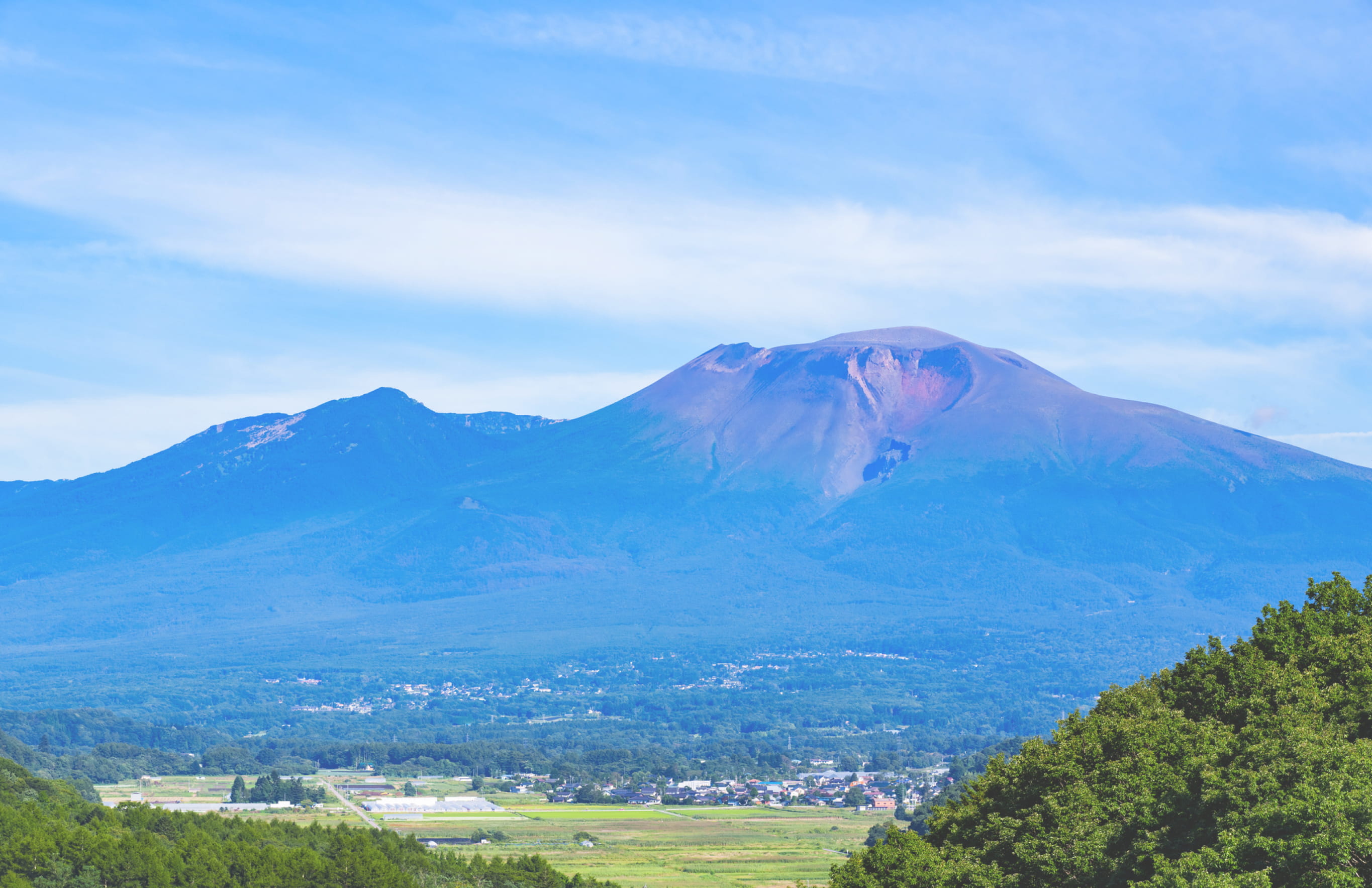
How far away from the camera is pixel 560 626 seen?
177m

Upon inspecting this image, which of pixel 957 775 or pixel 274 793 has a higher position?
pixel 274 793

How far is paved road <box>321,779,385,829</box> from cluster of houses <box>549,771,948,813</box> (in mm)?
11671

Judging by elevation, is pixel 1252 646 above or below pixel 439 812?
above

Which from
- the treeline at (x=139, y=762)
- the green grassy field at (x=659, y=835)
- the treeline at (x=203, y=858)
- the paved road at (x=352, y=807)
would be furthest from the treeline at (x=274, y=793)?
the treeline at (x=203, y=858)

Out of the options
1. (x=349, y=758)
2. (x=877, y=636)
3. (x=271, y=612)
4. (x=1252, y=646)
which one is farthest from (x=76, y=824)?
(x=271, y=612)

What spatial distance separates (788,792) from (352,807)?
25283 millimetres

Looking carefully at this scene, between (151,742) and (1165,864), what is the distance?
104847 mm

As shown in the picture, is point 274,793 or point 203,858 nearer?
point 203,858

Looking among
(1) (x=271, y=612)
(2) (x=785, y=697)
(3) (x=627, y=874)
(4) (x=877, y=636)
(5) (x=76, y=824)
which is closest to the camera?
(5) (x=76, y=824)

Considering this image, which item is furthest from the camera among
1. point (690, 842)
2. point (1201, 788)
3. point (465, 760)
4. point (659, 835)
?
point (465, 760)

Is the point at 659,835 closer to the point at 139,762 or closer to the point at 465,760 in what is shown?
the point at 465,760

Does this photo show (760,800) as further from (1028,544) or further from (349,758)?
(1028,544)

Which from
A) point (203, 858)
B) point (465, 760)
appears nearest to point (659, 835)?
point (203, 858)

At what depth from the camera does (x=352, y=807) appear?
7412cm
